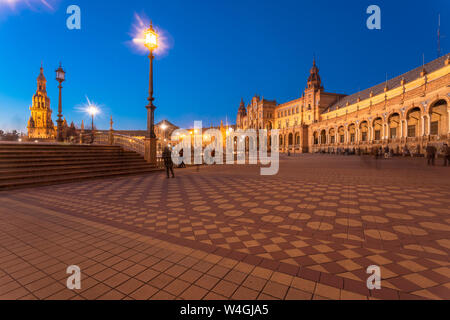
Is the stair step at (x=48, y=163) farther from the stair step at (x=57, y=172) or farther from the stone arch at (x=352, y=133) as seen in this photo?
the stone arch at (x=352, y=133)

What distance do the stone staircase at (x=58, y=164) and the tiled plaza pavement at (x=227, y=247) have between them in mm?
3760

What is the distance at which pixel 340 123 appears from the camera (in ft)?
172

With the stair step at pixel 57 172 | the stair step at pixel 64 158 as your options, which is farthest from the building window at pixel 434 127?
the stair step at pixel 57 172

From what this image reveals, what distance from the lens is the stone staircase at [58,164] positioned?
9125 millimetres

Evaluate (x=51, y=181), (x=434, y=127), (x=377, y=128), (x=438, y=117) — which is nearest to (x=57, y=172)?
(x=51, y=181)

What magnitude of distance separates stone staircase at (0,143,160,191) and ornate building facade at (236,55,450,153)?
37174 millimetres

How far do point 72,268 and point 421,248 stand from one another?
16.8 feet

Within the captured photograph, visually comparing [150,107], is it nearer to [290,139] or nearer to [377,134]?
[377,134]

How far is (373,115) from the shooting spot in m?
42.5
